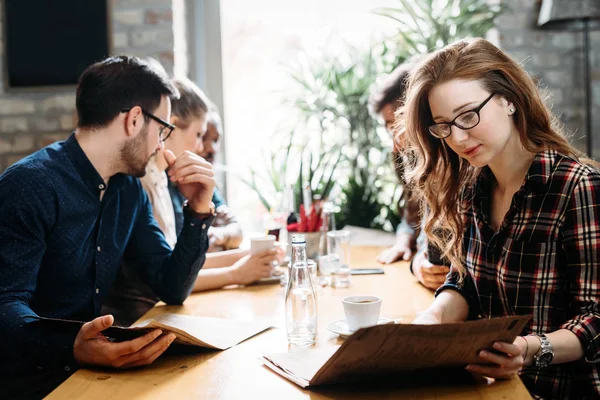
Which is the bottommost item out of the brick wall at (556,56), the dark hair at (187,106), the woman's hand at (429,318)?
the woman's hand at (429,318)

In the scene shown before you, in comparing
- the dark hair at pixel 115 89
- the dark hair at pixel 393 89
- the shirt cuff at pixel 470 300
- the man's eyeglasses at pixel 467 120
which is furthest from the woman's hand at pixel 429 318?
the dark hair at pixel 393 89

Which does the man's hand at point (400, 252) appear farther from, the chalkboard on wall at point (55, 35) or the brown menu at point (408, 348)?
the chalkboard on wall at point (55, 35)

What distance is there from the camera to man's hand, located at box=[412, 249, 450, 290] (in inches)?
75.5

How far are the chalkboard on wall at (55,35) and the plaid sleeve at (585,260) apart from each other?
9.33ft

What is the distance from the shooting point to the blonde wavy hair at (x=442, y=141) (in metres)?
1.52

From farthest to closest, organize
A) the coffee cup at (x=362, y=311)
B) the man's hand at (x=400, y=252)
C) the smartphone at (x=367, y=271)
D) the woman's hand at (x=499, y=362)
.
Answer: the man's hand at (x=400, y=252), the smartphone at (x=367, y=271), the coffee cup at (x=362, y=311), the woman's hand at (x=499, y=362)

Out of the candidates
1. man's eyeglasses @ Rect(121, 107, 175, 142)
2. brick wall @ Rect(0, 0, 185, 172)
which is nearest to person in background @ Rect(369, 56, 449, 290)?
man's eyeglasses @ Rect(121, 107, 175, 142)

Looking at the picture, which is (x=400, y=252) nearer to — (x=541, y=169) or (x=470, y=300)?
(x=470, y=300)

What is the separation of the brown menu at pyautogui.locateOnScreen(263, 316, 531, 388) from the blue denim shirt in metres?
0.63

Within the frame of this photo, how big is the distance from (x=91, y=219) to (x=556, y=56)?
116 inches

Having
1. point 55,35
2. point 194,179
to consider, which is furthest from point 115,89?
point 55,35

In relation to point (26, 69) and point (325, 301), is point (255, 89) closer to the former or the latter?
point (26, 69)

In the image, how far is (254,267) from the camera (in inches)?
81.2

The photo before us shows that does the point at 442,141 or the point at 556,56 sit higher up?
the point at 556,56
